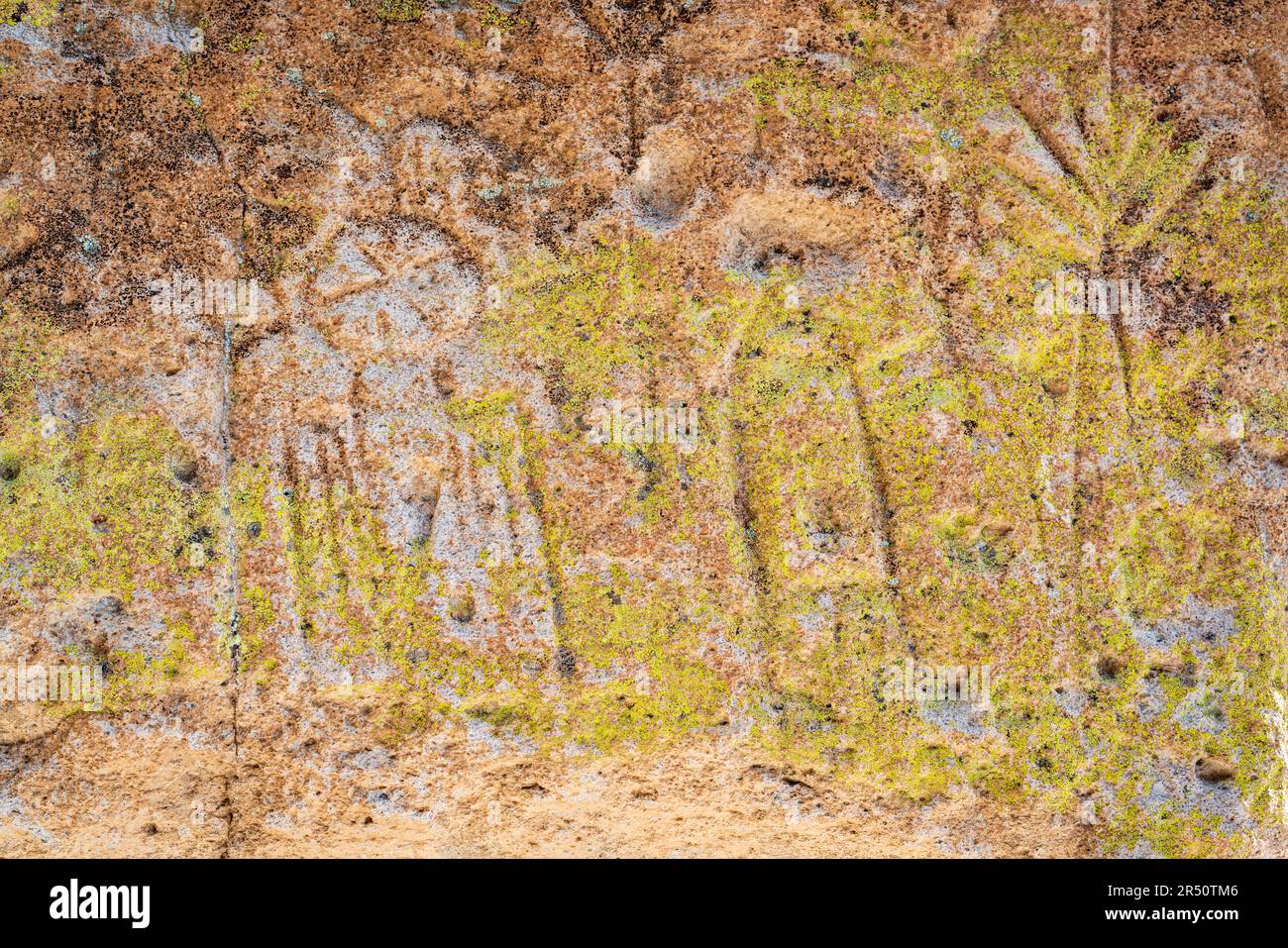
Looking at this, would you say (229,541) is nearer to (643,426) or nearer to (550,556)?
(550,556)

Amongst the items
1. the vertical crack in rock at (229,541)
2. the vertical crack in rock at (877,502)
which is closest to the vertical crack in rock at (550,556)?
the vertical crack in rock at (229,541)

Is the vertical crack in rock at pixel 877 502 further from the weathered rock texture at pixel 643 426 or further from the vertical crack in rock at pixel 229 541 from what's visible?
the vertical crack in rock at pixel 229 541

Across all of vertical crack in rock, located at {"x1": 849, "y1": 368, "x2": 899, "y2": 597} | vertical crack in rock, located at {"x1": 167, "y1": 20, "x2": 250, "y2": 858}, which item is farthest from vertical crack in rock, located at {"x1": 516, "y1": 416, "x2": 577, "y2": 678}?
vertical crack in rock, located at {"x1": 849, "y1": 368, "x2": 899, "y2": 597}

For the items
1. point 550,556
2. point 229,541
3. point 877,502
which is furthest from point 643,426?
point 229,541

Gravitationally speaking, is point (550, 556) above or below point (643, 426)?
below

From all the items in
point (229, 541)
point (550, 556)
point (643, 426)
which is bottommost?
point (550, 556)

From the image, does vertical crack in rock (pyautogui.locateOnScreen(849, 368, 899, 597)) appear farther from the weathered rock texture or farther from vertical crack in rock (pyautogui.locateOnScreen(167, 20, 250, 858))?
vertical crack in rock (pyautogui.locateOnScreen(167, 20, 250, 858))

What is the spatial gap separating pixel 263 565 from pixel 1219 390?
4.26m

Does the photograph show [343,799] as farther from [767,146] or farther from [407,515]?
[767,146]

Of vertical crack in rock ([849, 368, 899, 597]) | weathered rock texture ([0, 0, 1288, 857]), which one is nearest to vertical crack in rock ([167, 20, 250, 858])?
weathered rock texture ([0, 0, 1288, 857])

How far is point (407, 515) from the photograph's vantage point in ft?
14.8

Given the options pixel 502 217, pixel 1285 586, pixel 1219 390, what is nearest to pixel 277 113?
pixel 502 217

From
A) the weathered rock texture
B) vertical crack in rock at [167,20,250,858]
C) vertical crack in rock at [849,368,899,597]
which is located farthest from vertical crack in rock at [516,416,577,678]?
vertical crack in rock at [849,368,899,597]

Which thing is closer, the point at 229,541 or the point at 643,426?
the point at 229,541
